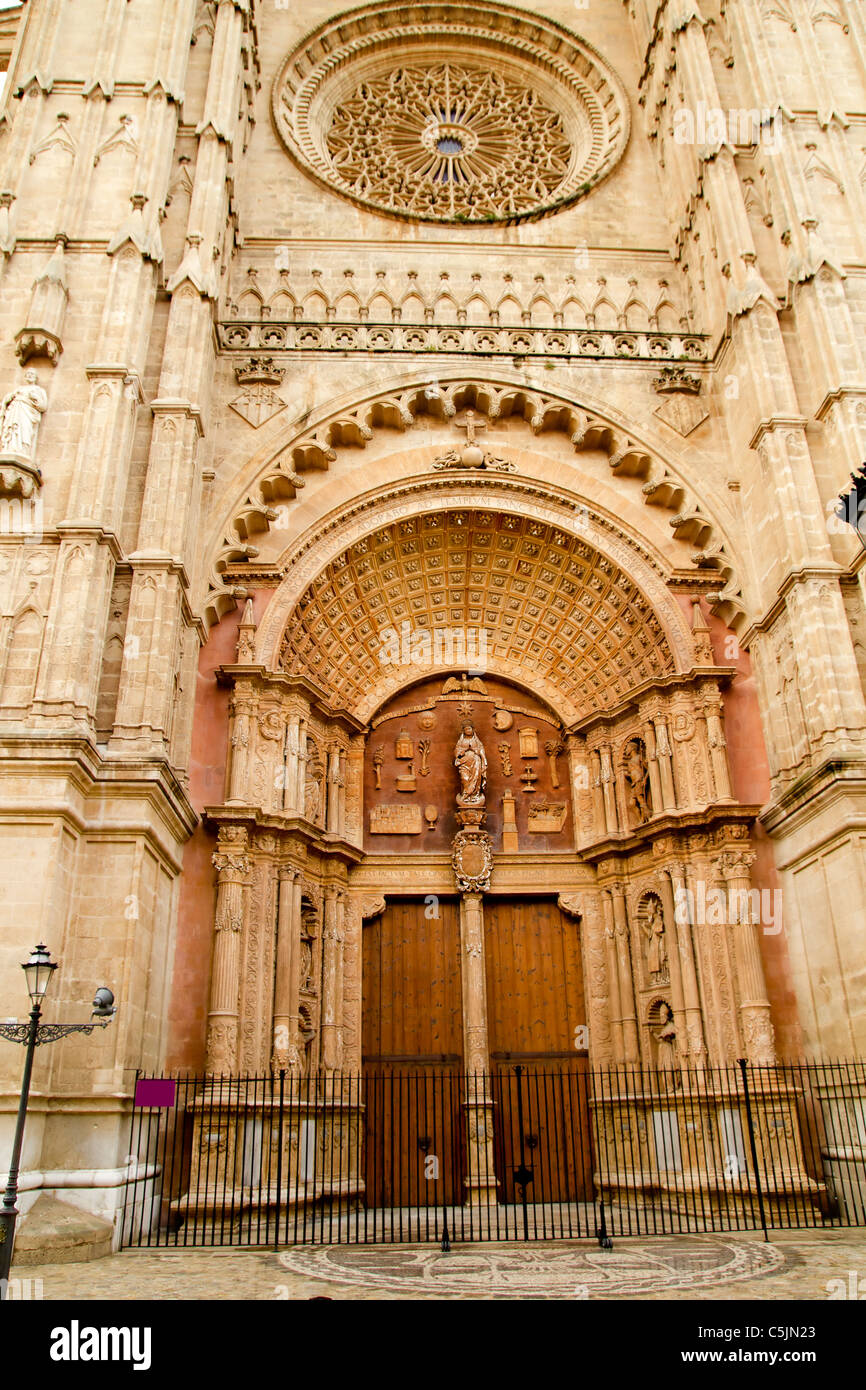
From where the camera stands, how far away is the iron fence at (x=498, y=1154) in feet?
33.1

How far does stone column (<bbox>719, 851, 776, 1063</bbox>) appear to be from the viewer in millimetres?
11844

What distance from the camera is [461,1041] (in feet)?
45.4

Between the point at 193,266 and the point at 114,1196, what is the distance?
1169 cm

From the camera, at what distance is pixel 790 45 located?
16547 millimetres

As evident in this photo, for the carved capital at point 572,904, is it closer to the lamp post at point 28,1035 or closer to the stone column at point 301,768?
the stone column at point 301,768

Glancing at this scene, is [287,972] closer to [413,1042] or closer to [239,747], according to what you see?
[413,1042]

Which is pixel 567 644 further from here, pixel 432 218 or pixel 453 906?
pixel 432 218

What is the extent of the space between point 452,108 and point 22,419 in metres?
13.4

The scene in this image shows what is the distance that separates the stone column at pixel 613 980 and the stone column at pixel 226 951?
5.20 metres

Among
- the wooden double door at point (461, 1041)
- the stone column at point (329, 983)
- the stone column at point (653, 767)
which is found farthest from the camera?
the stone column at point (653, 767)

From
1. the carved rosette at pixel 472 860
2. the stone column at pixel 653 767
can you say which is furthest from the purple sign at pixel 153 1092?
the stone column at pixel 653 767

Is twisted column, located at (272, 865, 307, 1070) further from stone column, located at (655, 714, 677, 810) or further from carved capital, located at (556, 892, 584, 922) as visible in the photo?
stone column, located at (655, 714, 677, 810)

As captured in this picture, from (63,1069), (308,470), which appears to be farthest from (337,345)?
(63,1069)

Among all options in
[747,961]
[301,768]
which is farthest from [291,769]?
[747,961]
